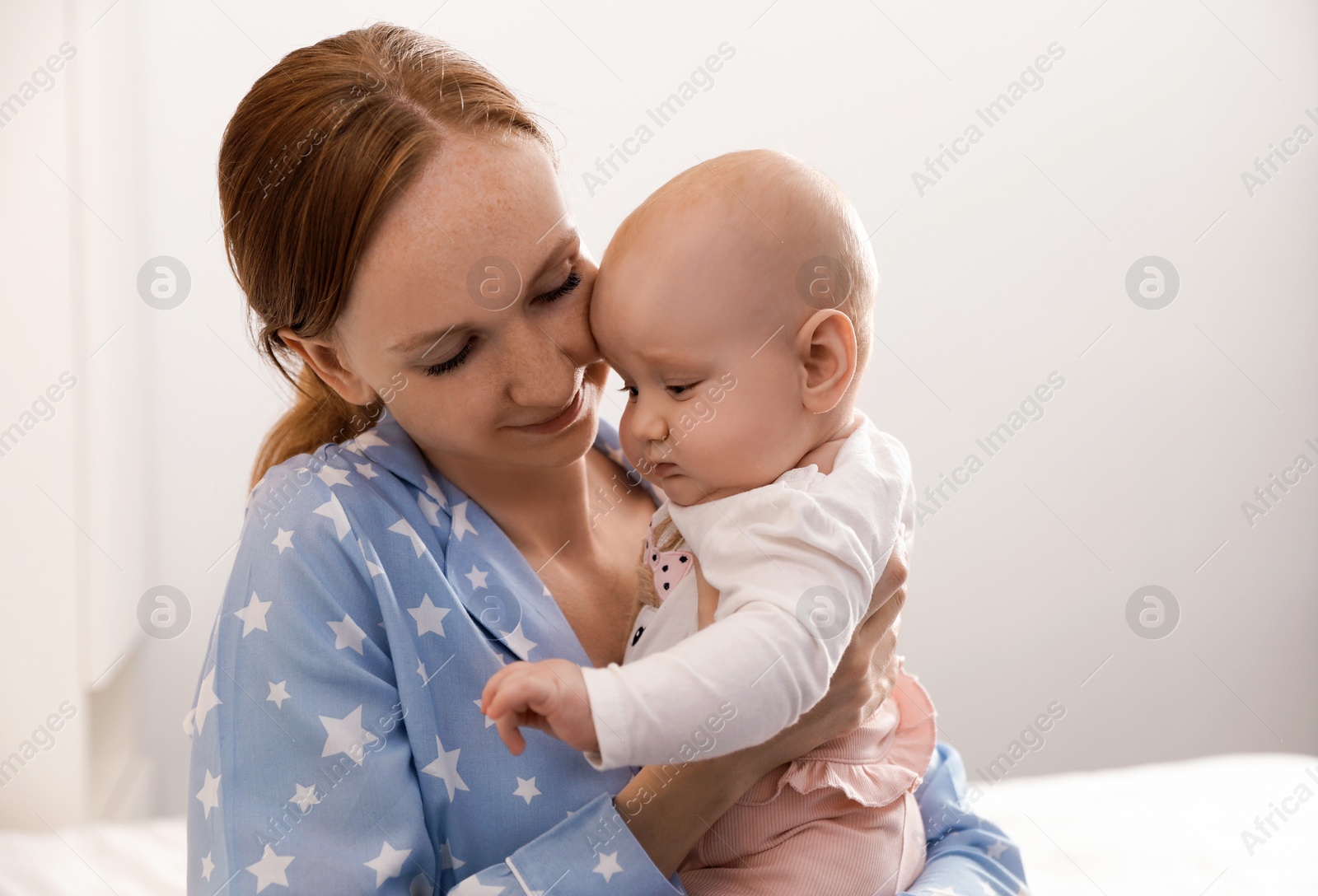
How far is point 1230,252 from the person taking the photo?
9.80ft

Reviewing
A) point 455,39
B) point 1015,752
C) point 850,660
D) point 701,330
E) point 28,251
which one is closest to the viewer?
point 701,330

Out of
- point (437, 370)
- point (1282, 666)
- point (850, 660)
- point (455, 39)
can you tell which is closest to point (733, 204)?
point (437, 370)

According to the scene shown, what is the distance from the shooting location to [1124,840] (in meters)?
1.86

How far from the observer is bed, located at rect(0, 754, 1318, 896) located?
1.72m

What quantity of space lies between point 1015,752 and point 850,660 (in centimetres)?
226

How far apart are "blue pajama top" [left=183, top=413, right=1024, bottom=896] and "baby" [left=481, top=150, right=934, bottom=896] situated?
0.13 meters

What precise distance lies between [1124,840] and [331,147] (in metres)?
1.71

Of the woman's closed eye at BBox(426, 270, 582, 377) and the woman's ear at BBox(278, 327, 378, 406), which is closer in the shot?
the woman's closed eye at BBox(426, 270, 582, 377)

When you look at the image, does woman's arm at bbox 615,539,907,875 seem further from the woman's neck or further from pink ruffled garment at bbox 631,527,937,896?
the woman's neck

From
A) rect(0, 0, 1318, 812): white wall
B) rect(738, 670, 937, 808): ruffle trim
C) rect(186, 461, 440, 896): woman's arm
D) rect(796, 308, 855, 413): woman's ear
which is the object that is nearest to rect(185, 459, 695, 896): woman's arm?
rect(186, 461, 440, 896): woman's arm

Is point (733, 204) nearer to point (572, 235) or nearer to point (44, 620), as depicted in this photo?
point (572, 235)

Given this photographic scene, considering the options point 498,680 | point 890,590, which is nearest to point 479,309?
point 498,680

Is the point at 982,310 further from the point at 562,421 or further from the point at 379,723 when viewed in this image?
the point at 379,723

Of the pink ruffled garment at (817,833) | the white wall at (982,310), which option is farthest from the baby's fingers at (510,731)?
the white wall at (982,310)
